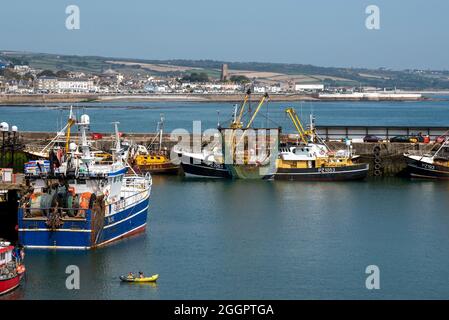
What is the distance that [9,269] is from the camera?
17.3 meters

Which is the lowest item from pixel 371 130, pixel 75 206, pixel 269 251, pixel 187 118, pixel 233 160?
pixel 187 118

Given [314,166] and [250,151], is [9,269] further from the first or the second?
[250,151]

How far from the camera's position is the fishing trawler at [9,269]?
17.0 metres

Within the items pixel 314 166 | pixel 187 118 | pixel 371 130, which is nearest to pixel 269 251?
pixel 314 166

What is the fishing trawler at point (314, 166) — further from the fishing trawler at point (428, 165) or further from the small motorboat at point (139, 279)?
the small motorboat at point (139, 279)

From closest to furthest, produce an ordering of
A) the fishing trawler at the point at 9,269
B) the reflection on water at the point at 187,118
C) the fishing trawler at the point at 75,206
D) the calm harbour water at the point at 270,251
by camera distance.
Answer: the fishing trawler at the point at 9,269, the calm harbour water at the point at 270,251, the fishing trawler at the point at 75,206, the reflection on water at the point at 187,118

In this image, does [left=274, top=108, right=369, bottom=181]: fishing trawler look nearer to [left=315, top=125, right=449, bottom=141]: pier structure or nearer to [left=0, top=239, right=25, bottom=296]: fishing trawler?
[left=315, top=125, right=449, bottom=141]: pier structure

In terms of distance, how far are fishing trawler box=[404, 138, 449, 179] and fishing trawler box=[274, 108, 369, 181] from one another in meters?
1.58

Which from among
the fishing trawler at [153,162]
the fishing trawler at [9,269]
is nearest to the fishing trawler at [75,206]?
the fishing trawler at [9,269]

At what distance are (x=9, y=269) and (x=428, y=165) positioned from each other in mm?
19641

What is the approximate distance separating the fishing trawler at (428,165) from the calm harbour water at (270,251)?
141 inches
